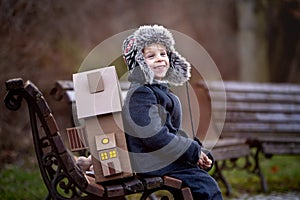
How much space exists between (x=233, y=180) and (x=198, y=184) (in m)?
4.26

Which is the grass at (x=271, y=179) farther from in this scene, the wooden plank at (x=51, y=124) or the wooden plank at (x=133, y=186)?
the wooden plank at (x=51, y=124)

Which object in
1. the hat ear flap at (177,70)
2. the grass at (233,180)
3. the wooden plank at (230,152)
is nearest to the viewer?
the hat ear flap at (177,70)

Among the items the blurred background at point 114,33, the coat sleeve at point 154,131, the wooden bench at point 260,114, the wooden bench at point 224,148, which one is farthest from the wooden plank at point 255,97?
the coat sleeve at point 154,131

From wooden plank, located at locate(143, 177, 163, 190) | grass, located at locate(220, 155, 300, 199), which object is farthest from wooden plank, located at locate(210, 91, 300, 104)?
wooden plank, located at locate(143, 177, 163, 190)

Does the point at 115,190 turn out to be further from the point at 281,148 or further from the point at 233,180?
the point at 233,180

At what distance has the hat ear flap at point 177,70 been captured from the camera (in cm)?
436

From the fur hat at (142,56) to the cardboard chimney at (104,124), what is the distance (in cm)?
21

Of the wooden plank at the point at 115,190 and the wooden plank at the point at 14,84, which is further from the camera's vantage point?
the wooden plank at the point at 115,190

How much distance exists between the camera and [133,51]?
4.22 metres

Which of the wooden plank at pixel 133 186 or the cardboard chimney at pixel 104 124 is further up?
the cardboard chimney at pixel 104 124

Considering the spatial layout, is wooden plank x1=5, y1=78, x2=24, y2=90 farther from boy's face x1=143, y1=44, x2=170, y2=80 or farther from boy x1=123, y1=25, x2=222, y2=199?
boy's face x1=143, y1=44, x2=170, y2=80

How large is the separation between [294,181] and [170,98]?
176 inches

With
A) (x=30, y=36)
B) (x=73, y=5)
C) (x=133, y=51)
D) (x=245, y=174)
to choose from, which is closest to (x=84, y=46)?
(x=73, y=5)

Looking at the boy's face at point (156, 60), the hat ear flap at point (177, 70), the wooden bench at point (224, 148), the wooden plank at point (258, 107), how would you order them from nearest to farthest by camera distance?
the boy's face at point (156, 60) < the hat ear flap at point (177, 70) < the wooden bench at point (224, 148) < the wooden plank at point (258, 107)
